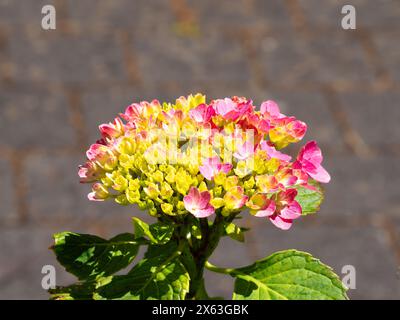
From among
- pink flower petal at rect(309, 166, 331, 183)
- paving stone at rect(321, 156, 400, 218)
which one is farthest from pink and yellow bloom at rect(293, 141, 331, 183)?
paving stone at rect(321, 156, 400, 218)

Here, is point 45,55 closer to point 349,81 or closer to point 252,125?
point 349,81

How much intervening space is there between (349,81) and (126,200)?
245 cm

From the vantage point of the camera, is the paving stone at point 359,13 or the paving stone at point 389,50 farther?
the paving stone at point 359,13

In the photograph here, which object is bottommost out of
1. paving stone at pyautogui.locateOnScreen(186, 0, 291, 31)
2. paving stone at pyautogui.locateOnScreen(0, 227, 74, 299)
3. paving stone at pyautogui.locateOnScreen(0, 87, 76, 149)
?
paving stone at pyautogui.locateOnScreen(0, 227, 74, 299)

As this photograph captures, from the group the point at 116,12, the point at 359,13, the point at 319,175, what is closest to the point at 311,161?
the point at 319,175

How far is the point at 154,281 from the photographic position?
2.12 ft

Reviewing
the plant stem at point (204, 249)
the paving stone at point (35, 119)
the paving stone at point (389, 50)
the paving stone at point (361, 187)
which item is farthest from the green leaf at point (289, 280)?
the paving stone at point (389, 50)

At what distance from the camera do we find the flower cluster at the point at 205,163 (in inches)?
24.5

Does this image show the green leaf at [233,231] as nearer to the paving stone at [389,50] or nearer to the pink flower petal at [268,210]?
the pink flower petal at [268,210]

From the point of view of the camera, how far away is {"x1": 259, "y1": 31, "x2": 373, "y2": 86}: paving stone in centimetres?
300

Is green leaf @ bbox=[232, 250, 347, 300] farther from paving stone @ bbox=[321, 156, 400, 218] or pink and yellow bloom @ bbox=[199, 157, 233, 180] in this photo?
paving stone @ bbox=[321, 156, 400, 218]

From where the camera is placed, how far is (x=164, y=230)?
65 cm

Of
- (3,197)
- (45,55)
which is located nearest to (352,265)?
(3,197)

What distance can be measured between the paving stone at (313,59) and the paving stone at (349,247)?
0.70 metres
